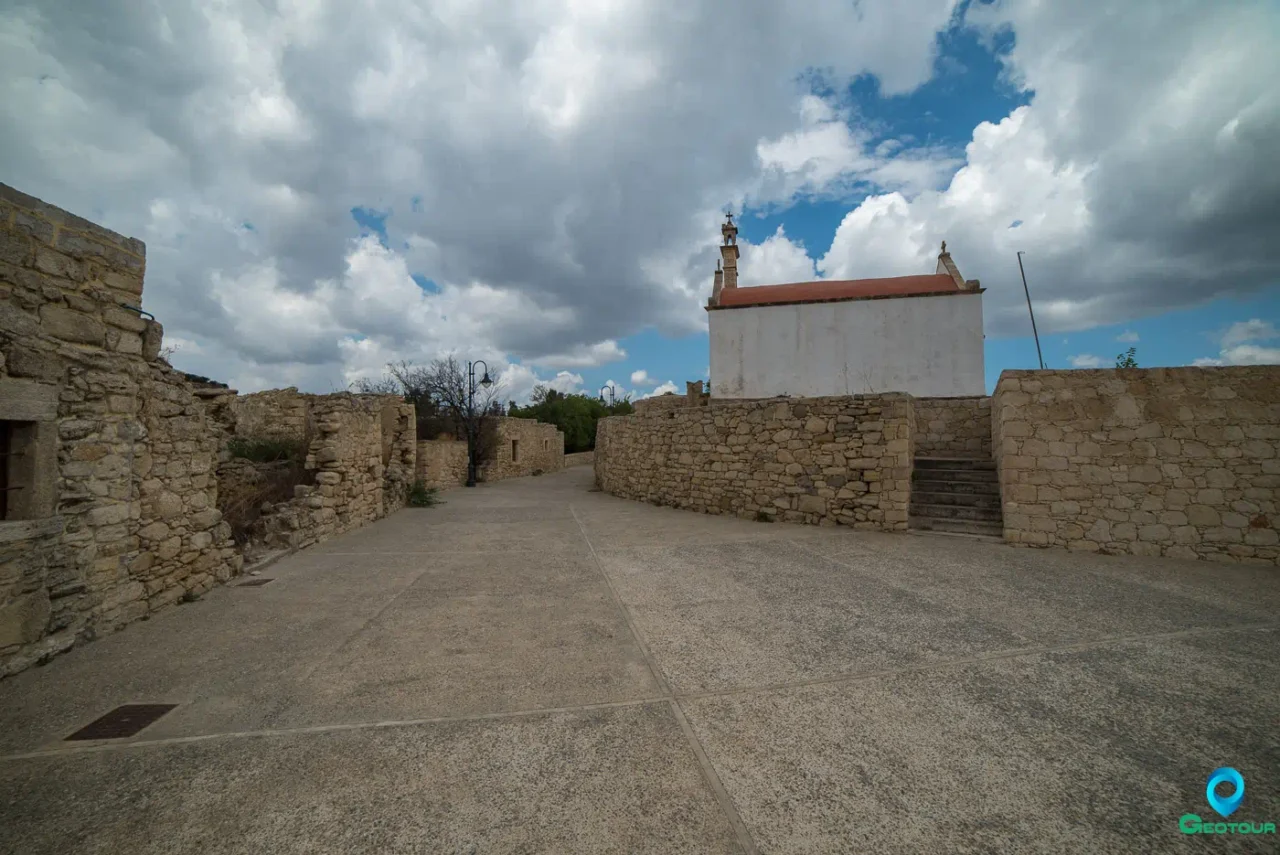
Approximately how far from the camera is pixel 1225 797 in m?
2.09

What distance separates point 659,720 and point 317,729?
5.60ft

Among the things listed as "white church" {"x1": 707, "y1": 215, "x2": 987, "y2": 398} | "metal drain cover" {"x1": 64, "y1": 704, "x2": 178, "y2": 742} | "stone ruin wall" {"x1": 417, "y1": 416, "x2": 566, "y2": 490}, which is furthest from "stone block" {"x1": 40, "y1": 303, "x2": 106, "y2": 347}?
"white church" {"x1": 707, "y1": 215, "x2": 987, "y2": 398}

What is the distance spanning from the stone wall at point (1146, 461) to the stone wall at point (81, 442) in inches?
372

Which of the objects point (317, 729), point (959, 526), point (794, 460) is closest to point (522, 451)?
point (794, 460)

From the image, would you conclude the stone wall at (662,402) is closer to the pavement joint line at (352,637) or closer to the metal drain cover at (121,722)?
the pavement joint line at (352,637)

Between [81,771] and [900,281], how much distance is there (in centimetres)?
2579

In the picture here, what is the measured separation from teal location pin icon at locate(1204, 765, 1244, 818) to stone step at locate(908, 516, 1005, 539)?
5.67m

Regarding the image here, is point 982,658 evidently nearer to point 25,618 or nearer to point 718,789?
point 718,789

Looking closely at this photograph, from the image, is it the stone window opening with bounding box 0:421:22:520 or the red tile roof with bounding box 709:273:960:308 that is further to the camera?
the red tile roof with bounding box 709:273:960:308

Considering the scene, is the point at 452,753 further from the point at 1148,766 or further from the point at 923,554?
the point at 923,554

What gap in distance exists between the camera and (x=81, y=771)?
2254 mm

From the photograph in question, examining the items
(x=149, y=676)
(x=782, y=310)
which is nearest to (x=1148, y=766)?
(x=149, y=676)

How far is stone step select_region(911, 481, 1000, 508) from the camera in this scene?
8242mm

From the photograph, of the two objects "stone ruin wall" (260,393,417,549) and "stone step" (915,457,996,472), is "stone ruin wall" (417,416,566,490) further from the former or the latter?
"stone step" (915,457,996,472)
